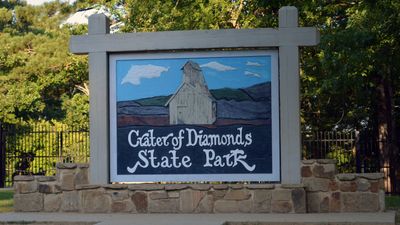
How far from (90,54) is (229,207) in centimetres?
408

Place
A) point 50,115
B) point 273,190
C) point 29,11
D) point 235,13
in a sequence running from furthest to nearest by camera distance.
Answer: point 29,11, point 50,115, point 235,13, point 273,190

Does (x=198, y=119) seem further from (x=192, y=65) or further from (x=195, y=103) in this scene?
(x=192, y=65)

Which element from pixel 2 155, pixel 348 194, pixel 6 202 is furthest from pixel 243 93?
pixel 2 155

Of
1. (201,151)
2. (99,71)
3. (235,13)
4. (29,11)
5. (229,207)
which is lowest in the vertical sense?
(229,207)

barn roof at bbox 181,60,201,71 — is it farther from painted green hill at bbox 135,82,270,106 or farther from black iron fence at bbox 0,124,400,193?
black iron fence at bbox 0,124,400,193

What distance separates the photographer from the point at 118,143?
14273mm

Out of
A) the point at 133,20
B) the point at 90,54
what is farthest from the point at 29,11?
the point at 90,54

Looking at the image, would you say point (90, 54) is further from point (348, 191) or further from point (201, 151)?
point (348, 191)

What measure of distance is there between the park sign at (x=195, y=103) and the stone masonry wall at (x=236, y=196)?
237 millimetres

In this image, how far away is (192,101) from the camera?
13984mm

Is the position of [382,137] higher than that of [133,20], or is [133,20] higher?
[133,20]

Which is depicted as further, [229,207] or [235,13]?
[235,13]

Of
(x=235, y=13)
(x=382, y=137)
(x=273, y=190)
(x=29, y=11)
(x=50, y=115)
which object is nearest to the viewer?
(x=273, y=190)

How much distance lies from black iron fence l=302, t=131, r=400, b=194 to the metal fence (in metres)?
7.81
